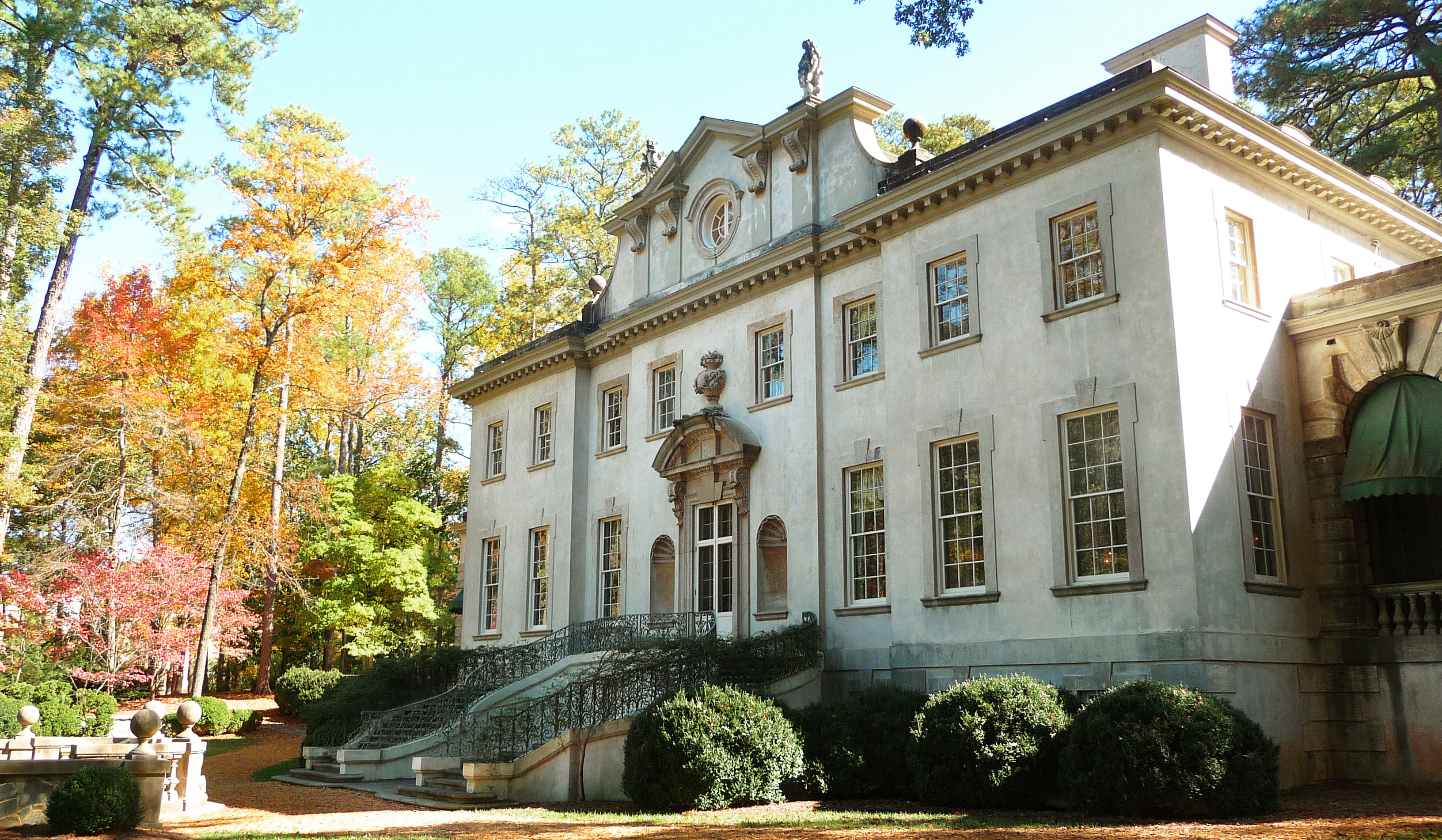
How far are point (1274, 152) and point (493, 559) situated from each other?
22.3 metres

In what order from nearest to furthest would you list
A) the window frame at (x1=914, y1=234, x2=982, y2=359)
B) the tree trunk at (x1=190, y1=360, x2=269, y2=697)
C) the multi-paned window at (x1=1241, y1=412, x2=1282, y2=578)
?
1. the multi-paned window at (x1=1241, y1=412, x2=1282, y2=578)
2. the window frame at (x1=914, y1=234, x2=982, y2=359)
3. the tree trunk at (x1=190, y1=360, x2=269, y2=697)

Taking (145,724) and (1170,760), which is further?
(145,724)

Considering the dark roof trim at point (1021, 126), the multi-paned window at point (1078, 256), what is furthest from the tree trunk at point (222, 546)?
the multi-paned window at point (1078, 256)

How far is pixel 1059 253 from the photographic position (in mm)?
17812

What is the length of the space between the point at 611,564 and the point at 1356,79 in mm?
22525

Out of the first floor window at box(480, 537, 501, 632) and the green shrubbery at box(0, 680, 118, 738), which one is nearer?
the green shrubbery at box(0, 680, 118, 738)

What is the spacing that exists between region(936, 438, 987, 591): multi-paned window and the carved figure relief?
6.55 m

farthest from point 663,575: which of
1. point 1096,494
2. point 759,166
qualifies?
point 1096,494

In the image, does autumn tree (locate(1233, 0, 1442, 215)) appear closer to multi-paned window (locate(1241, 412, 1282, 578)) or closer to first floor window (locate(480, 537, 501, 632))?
multi-paned window (locate(1241, 412, 1282, 578))

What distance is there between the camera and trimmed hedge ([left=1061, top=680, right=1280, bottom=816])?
12.8m

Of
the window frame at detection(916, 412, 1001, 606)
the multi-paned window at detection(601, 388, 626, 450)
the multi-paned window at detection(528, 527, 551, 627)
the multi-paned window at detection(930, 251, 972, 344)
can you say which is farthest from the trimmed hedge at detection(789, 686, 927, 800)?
the multi-paned window at detection(528, 527, 551, 627)

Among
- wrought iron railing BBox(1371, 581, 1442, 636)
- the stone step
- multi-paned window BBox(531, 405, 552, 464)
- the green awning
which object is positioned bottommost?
the stone step

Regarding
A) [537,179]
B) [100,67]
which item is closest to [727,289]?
[100,67]

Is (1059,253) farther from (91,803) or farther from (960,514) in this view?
(91,803)
